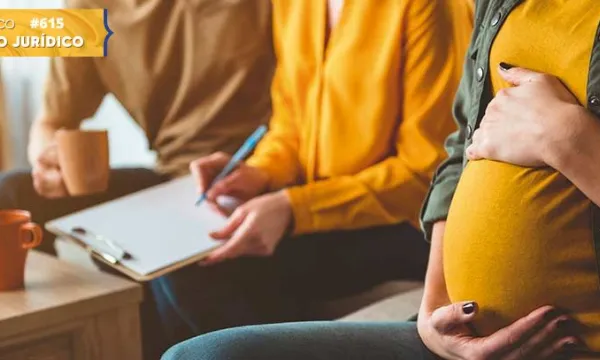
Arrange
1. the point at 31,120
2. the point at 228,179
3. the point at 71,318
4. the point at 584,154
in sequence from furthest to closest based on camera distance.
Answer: the point at 31,120 → the point at 228,179 → the point at 71,318 → the point at 584,154

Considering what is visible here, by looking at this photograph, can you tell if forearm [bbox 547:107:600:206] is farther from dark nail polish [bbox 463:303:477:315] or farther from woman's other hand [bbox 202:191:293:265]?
woman's other hand [bbox 202:191:293:265]

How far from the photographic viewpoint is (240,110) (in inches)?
50.6

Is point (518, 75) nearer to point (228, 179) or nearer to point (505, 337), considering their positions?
point (505, 337)

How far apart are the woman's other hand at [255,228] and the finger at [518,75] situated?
405mm

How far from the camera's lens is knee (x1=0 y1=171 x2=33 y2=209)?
118 centimetres

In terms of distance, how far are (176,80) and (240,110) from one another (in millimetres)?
111

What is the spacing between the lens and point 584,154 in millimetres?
635

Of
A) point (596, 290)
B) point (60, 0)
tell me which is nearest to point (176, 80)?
point (60, 0)

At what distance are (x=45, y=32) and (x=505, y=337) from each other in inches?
24.4

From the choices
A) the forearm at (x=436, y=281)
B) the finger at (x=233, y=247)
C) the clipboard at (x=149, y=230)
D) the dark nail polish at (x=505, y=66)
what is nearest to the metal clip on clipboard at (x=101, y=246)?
the clipboard at (x=149, y=230)

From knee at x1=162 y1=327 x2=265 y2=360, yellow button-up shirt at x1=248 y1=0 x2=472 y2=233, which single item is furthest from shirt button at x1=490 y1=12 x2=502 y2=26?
knee at x1=162 y1=327 x2=265 y2=360

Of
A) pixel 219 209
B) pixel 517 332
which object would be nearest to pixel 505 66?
pixel 517 332

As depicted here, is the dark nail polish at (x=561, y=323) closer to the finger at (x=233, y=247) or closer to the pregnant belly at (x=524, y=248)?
the pregnant belly at (x=524, y=248)

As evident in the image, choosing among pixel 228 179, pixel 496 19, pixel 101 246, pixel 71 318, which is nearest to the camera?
pixel 496 19
